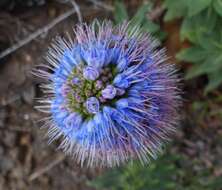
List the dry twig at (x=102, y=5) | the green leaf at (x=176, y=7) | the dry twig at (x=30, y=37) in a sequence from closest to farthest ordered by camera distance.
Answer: the green leaf at (x=176, y=7)
the dry twig at (x=30, y=37)
the dry twig at (x=102, y=5)

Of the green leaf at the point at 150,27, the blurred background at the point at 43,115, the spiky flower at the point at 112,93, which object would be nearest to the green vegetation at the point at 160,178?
the blurred background at the point at 43,115

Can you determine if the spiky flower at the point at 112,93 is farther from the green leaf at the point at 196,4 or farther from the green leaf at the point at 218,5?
the green leaf at the point at 218,5

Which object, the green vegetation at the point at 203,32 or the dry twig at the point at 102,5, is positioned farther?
the dry twig at the point at 102,5

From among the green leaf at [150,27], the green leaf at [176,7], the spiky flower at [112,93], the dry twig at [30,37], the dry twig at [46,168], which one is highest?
the dry twig at [30,37]

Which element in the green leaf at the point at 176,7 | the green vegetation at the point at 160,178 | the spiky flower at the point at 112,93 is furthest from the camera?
the green vegetation at the point at 160,178

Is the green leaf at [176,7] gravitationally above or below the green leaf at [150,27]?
above

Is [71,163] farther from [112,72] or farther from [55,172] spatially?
[112,72]

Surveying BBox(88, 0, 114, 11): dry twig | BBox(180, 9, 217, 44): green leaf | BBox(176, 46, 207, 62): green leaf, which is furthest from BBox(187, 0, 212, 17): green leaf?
BBox(88, 0, 114, 11): dry twig
